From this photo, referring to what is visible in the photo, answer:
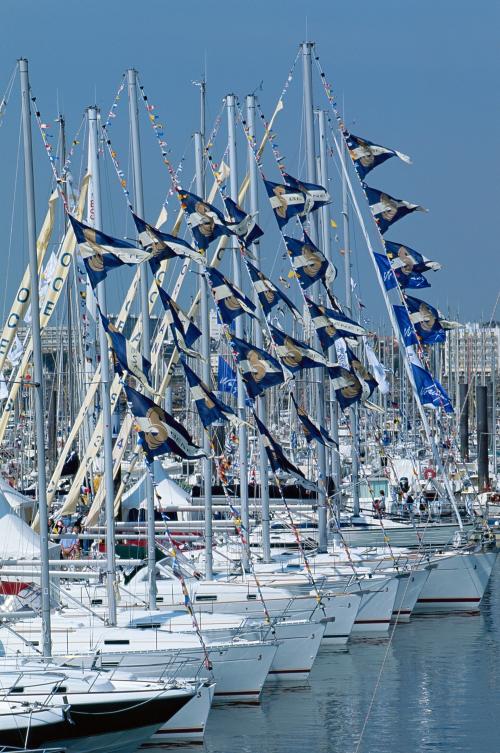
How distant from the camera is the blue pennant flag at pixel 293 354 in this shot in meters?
37.2

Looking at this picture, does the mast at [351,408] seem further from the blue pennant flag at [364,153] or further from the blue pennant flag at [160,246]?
the blue pennant flag at [160,246]

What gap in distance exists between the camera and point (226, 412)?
32.4 m

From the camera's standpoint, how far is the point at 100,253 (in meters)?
29.5

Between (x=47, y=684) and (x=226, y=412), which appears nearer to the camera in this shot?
(x=47, y=684)

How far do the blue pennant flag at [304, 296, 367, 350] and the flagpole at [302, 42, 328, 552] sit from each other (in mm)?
2085

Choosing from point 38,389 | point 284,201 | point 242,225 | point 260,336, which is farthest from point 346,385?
point 38,389

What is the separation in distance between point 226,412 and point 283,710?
6141 mm

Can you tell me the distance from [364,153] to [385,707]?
18399 mm

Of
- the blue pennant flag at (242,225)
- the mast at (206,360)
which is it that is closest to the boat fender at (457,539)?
the mast at (206,360)

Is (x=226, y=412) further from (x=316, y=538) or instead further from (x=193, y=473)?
(x=193, y=473)

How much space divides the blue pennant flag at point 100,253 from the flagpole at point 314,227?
11.9m

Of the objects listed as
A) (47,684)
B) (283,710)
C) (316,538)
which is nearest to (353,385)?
(316,538)

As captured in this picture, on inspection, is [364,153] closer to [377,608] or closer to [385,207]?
[385,207]

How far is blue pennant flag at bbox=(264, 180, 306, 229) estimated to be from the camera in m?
41.6
